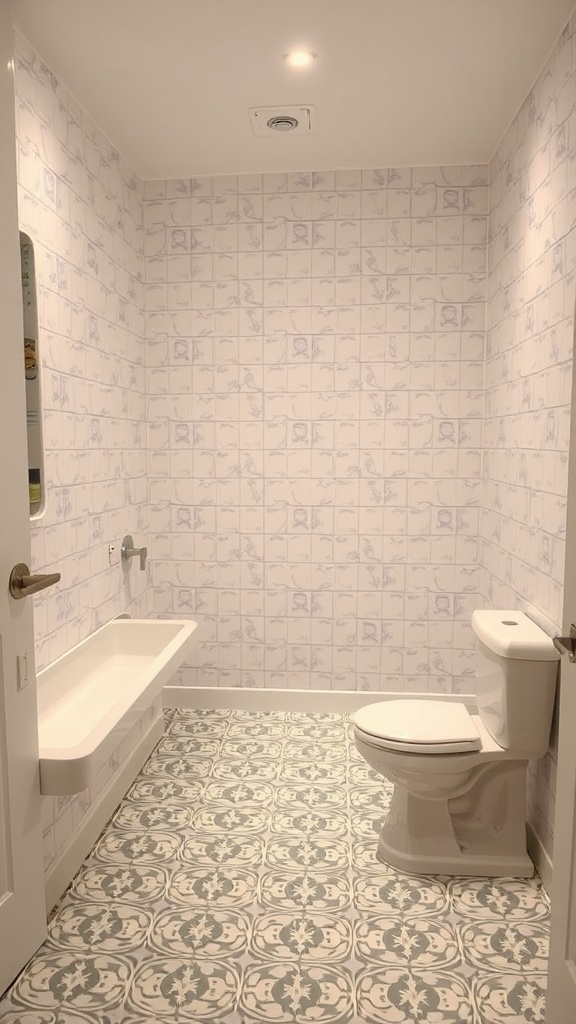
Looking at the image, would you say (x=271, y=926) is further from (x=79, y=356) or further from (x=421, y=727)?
(x=79, y=356)

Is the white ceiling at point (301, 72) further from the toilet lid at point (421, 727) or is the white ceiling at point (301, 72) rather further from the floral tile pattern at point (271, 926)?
the floral tile pattern at point (271, 926)

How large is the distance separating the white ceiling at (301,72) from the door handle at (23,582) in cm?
161

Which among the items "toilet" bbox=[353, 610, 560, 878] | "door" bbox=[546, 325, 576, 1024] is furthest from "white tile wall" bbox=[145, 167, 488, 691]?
"door" bbox=[546, 325, 576, 1024]

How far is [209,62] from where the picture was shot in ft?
7.47

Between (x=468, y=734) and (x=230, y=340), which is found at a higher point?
(x=230, y=340)

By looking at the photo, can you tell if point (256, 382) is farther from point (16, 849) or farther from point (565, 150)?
point (16, 849)

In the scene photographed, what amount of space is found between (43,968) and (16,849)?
1.28 feet

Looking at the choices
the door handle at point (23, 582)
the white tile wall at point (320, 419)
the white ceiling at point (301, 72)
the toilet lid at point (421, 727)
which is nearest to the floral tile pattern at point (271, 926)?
the toilet lid at point (421, 727)

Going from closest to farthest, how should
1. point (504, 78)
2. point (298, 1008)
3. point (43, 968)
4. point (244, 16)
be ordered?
point (298, 1008) → point (43, 968) → point (244, 16) → point (504, 78)

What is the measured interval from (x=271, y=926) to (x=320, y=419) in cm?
220

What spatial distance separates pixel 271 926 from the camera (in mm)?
1976

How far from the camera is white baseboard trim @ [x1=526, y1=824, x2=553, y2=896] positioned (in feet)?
7.00

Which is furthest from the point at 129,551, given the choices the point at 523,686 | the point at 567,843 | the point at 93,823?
the point at 567,843

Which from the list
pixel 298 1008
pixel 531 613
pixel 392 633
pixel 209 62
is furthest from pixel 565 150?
pixel 298 1008
